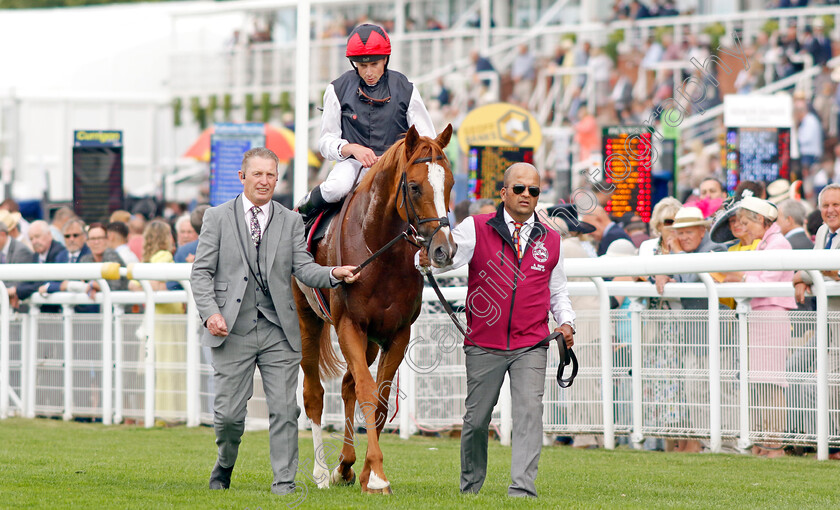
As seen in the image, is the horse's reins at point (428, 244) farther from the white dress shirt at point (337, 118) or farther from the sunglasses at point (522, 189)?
the white dress shirt at point (337, 118)

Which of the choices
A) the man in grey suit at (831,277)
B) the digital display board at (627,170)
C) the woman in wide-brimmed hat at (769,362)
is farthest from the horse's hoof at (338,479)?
the digital display board at (627,170)

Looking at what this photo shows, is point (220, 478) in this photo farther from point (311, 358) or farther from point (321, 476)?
point (311, 358)

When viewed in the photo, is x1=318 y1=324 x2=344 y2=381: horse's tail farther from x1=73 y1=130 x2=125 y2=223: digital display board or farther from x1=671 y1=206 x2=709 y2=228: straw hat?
x1=73 y1=130 x2=125 y2=223: digital display board

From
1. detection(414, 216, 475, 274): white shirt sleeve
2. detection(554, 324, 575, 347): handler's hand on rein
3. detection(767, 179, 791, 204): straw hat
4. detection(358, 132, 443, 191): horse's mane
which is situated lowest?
detection(554, 324, 575, 347): handler's hand on rein

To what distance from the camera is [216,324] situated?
682cm

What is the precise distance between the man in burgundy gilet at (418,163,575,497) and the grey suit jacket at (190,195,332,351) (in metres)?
0.81

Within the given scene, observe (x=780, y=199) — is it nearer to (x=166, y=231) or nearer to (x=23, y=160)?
(x=166, y=231)

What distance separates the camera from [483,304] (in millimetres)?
7051

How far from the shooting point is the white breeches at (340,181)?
Answer: 796 cm

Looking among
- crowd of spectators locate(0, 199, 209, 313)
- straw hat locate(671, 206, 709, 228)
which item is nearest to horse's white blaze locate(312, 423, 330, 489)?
straw hat locate(671, 206, 709, 228)

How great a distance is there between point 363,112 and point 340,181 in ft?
1.56

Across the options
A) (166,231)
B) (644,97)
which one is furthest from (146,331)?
(644,97)

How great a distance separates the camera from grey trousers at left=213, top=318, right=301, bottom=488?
702 centimetres

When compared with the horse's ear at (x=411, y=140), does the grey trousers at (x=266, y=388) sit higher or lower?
lower
